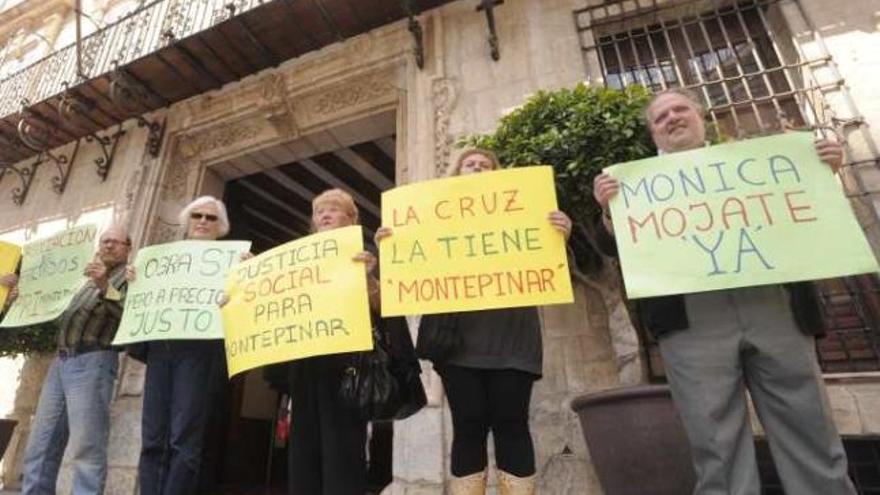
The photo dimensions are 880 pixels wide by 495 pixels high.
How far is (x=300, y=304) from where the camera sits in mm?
2191

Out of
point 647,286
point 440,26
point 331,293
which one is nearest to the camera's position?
point 647,286

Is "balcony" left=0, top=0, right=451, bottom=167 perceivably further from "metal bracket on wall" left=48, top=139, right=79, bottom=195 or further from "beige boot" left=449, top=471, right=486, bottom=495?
"beige boot" left=449, top=471, right=486, bottom=495

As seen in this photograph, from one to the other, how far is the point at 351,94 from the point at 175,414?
3854 mm

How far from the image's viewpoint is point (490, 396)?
2.04 m

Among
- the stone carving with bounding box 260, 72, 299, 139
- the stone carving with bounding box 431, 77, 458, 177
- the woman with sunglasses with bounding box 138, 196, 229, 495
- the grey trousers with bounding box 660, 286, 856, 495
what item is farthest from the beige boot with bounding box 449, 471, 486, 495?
the stone carving with bounding box 260, 72, 299, 139

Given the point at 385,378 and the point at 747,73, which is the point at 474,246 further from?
the point at 747,73

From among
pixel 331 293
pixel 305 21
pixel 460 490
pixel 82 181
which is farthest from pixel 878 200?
pixel 82 181

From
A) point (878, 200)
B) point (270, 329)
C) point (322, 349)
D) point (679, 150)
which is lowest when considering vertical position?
point (322, 349)

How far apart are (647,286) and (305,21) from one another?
4562 millimetres

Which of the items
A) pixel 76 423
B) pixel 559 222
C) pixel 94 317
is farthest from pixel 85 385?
pixel 559 222

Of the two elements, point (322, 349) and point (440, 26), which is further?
point (440, 26)

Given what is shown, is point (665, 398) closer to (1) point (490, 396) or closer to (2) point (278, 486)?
(1) point (490, 396)

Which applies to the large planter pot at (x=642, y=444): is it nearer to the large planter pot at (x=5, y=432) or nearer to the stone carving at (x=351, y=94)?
the stone carving at (x=351, y=94)

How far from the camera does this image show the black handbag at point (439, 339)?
204cm
